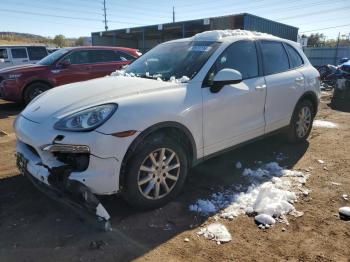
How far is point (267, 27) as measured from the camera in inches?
889

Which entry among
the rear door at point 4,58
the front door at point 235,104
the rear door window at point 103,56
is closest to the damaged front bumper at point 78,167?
the front door at point 235,104

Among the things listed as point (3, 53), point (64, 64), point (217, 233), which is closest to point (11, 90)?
point (64, 64)

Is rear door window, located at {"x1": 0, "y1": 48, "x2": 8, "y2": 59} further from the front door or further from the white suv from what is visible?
the front door

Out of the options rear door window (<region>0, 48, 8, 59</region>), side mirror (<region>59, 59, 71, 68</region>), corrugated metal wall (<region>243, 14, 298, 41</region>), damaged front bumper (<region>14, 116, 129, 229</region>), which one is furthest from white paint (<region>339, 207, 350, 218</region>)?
corrugated metal wall (<region>243, 14, 298, 41</region>)

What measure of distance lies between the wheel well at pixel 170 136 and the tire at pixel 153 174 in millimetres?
46

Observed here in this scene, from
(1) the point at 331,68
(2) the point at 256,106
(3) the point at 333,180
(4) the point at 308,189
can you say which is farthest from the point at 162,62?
(1) the point at 331,68

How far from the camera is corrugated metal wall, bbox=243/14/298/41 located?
20.8m

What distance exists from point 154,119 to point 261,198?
147 cm

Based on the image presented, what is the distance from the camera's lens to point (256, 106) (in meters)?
4.56

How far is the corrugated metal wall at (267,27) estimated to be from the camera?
68.3 feet

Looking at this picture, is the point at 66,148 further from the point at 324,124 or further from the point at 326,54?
the point at 326,54

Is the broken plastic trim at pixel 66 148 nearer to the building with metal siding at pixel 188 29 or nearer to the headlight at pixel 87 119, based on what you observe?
the headlight at pixel 87 119

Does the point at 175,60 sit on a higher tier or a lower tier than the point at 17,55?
higher

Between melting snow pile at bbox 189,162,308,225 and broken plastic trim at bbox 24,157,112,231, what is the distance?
3.24 feet
